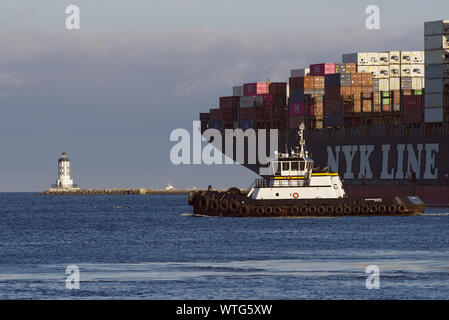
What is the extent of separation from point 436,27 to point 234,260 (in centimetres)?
7022

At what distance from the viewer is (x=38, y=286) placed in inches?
1236

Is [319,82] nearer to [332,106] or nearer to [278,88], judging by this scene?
[332,106]

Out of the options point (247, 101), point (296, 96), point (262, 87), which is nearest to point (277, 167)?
point (296, 96)

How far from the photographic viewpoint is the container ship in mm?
104812

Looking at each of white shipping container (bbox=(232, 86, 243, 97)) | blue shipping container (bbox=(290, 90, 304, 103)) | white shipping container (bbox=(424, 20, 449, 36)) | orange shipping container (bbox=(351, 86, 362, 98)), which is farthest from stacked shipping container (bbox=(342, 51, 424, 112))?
white shipping container (bbox=(424, 20, 449, 36))

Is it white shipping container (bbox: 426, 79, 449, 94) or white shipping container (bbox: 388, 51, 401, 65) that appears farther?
white shipping container (bbox: 388, 51, 401, 65)

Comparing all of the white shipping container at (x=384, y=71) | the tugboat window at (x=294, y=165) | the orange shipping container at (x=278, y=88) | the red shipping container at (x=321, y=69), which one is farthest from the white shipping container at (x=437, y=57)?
the tugboat window at (x=294, y=165)

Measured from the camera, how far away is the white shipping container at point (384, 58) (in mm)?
131688

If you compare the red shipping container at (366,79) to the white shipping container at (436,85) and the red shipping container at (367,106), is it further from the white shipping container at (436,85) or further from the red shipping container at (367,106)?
the white shipping container at (436,85)

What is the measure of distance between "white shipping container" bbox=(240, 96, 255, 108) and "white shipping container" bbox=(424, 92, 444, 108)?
3576 cm

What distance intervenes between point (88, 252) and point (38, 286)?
51.8ft

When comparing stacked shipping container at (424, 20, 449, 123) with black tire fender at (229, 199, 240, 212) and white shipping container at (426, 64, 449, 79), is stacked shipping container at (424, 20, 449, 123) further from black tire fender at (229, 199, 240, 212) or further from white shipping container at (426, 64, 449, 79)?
black tire fender at (229, 199, 240, 212)

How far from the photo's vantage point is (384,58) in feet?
435
